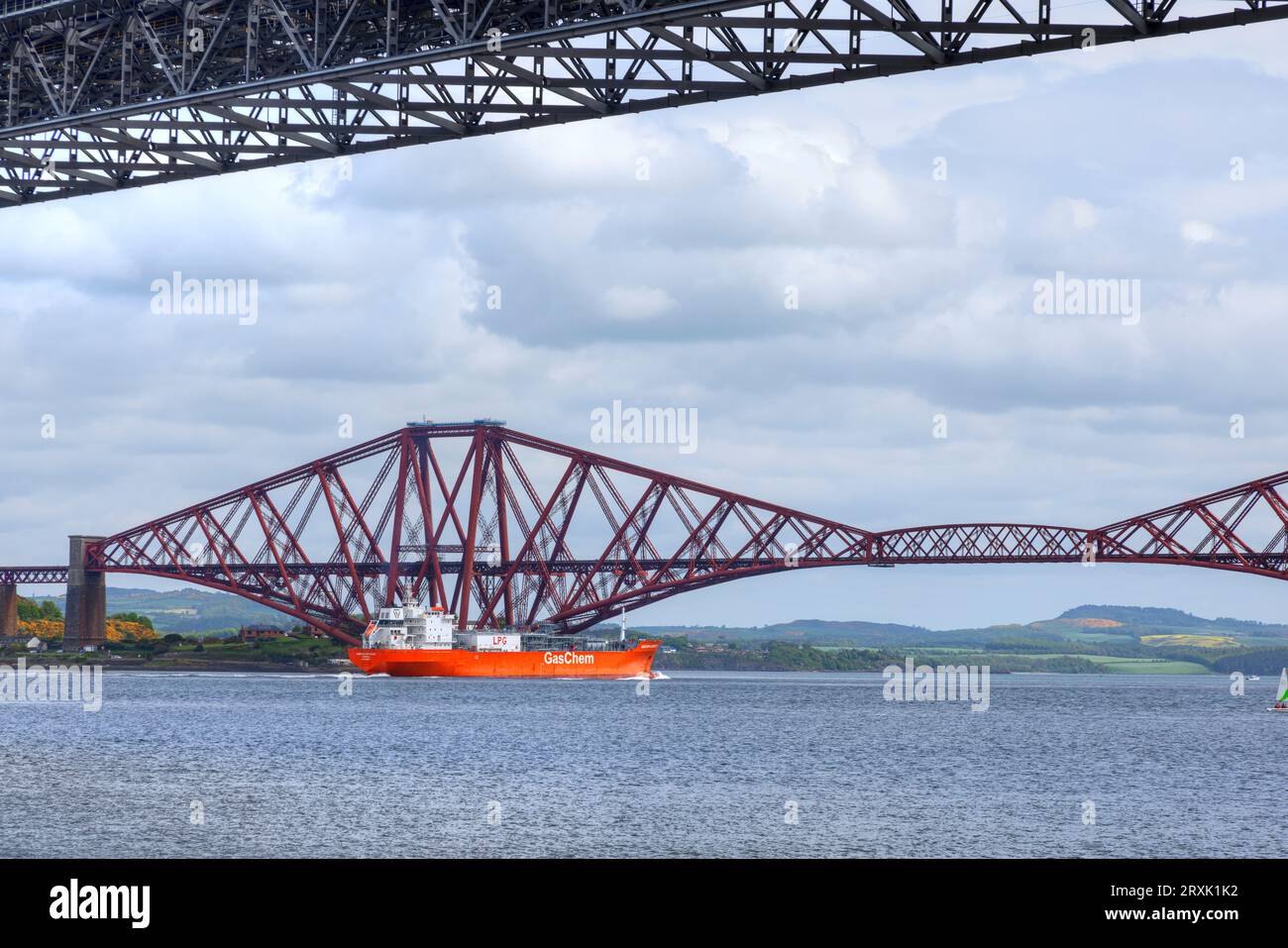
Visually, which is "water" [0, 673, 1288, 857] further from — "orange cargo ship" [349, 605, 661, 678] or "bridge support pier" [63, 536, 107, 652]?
"bridge support pier" [63, 536, 107, 652]

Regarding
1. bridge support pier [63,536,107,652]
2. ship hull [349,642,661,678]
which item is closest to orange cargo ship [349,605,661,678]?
ship hull [349,642,661,678]

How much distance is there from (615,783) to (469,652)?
93016mm

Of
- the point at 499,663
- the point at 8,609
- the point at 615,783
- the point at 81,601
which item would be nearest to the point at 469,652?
the point at 499,663

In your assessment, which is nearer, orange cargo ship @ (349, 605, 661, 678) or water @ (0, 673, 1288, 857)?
water @ (0, 673, 1288, 857)

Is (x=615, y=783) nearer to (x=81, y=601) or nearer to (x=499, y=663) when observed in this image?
(x=499, y=663)

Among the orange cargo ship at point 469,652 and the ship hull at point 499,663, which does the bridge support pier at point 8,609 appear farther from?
the ship hull at point 499,663

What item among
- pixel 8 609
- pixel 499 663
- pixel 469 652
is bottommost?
pixel 499 663

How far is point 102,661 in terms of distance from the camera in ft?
508

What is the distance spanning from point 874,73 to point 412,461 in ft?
425

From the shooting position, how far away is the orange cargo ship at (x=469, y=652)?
134000mm

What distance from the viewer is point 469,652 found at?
136 m

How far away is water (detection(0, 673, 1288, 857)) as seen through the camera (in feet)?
106

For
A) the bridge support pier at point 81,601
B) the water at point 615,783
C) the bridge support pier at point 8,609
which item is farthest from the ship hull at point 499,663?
the bridge support pier at point 8,609
